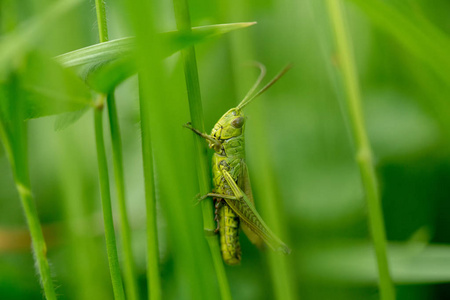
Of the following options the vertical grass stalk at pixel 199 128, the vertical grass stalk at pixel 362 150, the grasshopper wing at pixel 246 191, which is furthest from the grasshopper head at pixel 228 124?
the vertical grass stalk at pixel 199 128

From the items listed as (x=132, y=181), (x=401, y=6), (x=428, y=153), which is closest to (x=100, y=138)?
(x=401, y=6)

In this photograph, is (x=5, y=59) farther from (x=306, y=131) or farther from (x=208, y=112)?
(x=306, y=131)

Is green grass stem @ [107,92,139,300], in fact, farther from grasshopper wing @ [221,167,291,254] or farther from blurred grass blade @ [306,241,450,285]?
blurred grass blade @ [306,241,450,285]

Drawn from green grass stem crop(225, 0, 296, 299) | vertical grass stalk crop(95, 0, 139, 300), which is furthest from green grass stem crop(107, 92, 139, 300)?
green grass stem crop(225, 0, 296, 299)

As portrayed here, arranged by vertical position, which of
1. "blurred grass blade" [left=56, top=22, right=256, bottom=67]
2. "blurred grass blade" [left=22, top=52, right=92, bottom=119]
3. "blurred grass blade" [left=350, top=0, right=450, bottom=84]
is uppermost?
"blurred grass blade" [left=350, top=0, right=450, bottom=84]

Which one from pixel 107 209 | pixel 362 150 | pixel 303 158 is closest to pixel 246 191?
pixel 362 150

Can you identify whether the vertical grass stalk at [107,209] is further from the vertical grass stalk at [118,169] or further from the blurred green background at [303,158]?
the blurred green background at [303,158]
